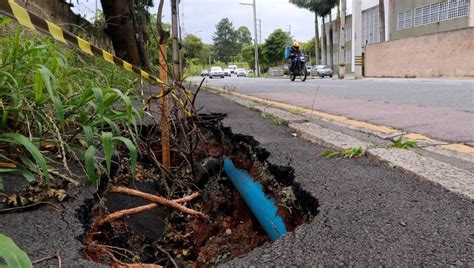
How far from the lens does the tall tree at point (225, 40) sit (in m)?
93.4

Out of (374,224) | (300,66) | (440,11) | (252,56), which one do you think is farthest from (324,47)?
(374,224)

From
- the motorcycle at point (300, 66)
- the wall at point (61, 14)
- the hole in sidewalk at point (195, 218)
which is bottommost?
the hole in sidewalk at point (195, 218)

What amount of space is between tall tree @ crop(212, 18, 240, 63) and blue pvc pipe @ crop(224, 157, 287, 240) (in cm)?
9090

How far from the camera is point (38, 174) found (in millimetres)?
1695

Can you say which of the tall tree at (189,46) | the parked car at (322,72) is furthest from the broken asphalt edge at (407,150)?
the parked car at (322,72)

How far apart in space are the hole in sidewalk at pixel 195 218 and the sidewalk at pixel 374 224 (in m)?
0.14

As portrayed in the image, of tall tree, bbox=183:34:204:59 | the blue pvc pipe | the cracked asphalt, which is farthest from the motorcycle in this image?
the cracked asphalt

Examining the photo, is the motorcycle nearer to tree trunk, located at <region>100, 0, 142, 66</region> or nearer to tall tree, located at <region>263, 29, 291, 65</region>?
tree trunk, located at <region>100, 0, 142, 66</region>

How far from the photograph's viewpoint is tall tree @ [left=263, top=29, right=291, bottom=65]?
51.0 meters

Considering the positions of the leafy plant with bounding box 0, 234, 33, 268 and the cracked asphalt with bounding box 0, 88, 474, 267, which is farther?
the cracked asphalt with bounding box 0, 88, 474, 267

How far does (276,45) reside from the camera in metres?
52.5

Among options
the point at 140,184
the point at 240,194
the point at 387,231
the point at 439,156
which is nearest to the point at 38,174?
the point at 140,184

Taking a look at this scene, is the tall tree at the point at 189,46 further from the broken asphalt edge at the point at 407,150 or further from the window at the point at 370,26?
the window at the point at 370,26

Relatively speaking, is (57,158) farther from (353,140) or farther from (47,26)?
(353,140)
